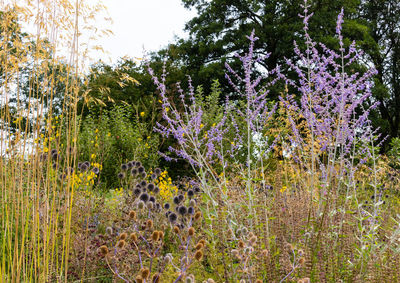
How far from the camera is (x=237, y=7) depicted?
1812 centimetres

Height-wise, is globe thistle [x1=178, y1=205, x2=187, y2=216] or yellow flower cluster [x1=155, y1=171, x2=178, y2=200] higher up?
globe thistle [x1=178, y1=205, x2=187, y2=216]

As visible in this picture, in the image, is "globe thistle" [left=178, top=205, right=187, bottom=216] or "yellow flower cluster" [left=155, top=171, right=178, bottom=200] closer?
"globe thistle" [left=178, top=205, right=187, bottom=216]

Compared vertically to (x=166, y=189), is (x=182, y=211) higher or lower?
higher

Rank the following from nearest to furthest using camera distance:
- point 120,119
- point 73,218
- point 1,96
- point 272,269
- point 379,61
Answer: point 272,269
point 1,96
point 73,218
point 120,119
point 379,61

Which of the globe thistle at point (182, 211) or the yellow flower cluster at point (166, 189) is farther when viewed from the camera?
the yellow flower cluster at point (166, 189)

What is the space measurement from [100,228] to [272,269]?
257cm

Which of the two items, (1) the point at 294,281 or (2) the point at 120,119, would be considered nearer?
(1) the point at 294,281

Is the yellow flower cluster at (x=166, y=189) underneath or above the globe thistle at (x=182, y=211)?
underneath

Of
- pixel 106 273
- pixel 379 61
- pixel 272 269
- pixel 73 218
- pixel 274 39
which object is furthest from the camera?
pixel 379 61

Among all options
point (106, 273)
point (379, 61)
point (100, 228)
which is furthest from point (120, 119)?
point (379, 61)

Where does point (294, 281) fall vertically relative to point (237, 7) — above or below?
below

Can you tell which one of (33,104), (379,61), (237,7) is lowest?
(33,104)

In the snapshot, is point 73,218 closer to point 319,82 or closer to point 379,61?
point 319,82

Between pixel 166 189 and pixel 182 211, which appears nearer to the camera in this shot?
pixel 182 211
